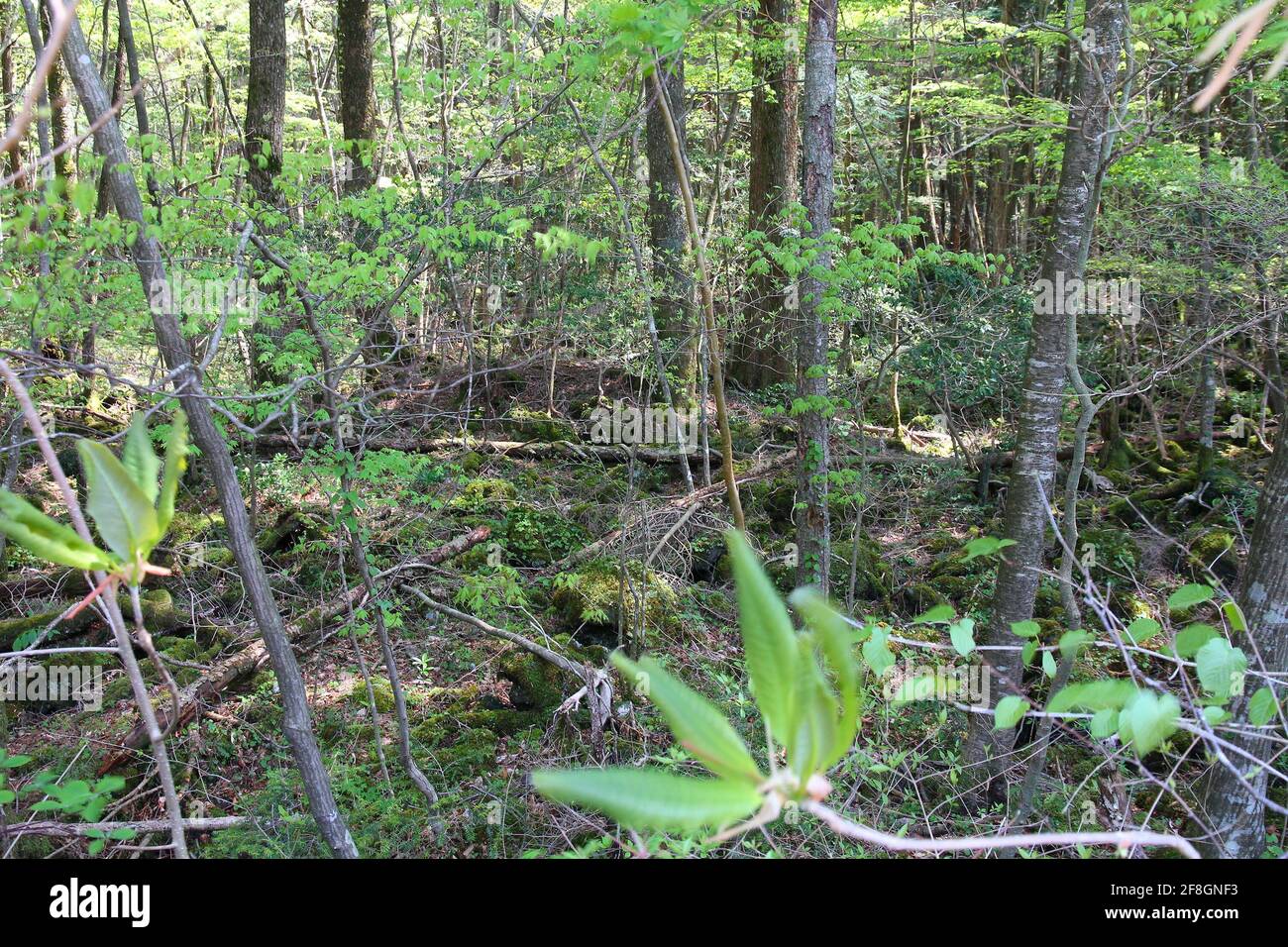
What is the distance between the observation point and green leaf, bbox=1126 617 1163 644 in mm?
1459

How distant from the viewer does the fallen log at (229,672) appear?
462 cm

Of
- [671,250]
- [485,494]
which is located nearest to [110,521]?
[485,494]

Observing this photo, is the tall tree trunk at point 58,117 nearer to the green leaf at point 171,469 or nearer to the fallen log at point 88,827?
the fallen log at point 88,827

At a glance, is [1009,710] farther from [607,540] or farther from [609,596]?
[607,540]

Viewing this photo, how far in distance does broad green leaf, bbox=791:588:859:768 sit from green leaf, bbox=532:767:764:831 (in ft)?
0.31

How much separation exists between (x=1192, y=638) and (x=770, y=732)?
3.38 ft

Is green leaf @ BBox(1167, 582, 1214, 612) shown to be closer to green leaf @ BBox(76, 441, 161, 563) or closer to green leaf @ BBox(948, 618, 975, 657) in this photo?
green leaf @ BBox(948, 618, 975, 657)

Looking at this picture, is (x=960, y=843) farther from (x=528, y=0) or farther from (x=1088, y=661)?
(x=528, y=0)

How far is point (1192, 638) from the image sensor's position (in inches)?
54.6

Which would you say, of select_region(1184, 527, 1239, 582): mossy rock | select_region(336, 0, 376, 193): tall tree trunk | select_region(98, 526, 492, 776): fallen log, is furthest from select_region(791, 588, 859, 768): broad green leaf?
select_region(336, 0, 376, 193): tall tree trunk

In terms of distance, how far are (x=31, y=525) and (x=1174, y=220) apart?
25.7ft

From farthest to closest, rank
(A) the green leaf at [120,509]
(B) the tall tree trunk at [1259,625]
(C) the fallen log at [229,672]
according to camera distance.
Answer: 1. (C) the fallen log at [229,672]
2. (B) the tall tree trunk at [1259,625]
3. (A) the green leaf at [120,509]

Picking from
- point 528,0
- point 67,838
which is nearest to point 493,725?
point 67,838

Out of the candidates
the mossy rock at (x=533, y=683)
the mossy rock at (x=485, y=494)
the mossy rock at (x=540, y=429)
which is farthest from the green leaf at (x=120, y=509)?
the mossy rock at (x=540, y=429)
